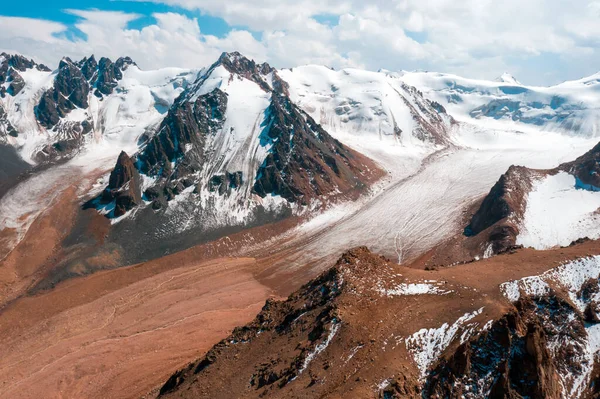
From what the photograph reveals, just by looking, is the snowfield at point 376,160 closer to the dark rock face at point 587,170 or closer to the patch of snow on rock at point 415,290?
the dark rock face at point 587,170

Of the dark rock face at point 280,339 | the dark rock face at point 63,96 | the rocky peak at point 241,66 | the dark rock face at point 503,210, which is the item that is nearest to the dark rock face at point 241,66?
the rocky peak at point 241,66

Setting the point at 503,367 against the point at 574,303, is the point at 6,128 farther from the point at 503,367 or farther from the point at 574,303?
the point at 574,303

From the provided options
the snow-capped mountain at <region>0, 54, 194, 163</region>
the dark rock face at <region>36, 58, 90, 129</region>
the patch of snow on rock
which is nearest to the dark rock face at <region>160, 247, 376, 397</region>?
the patch of snow on rock

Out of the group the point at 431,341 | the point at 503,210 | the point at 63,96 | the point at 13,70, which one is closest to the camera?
the point at 431,341

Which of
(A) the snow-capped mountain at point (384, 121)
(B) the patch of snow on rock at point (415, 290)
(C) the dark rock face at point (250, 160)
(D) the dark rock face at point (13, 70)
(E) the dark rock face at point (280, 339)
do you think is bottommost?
(E) the dark rock face at point (280, 339)

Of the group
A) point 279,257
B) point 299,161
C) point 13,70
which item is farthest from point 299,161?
point 13,70

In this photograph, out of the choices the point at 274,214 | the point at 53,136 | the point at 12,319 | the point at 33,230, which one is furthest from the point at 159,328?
the point at 53,136
